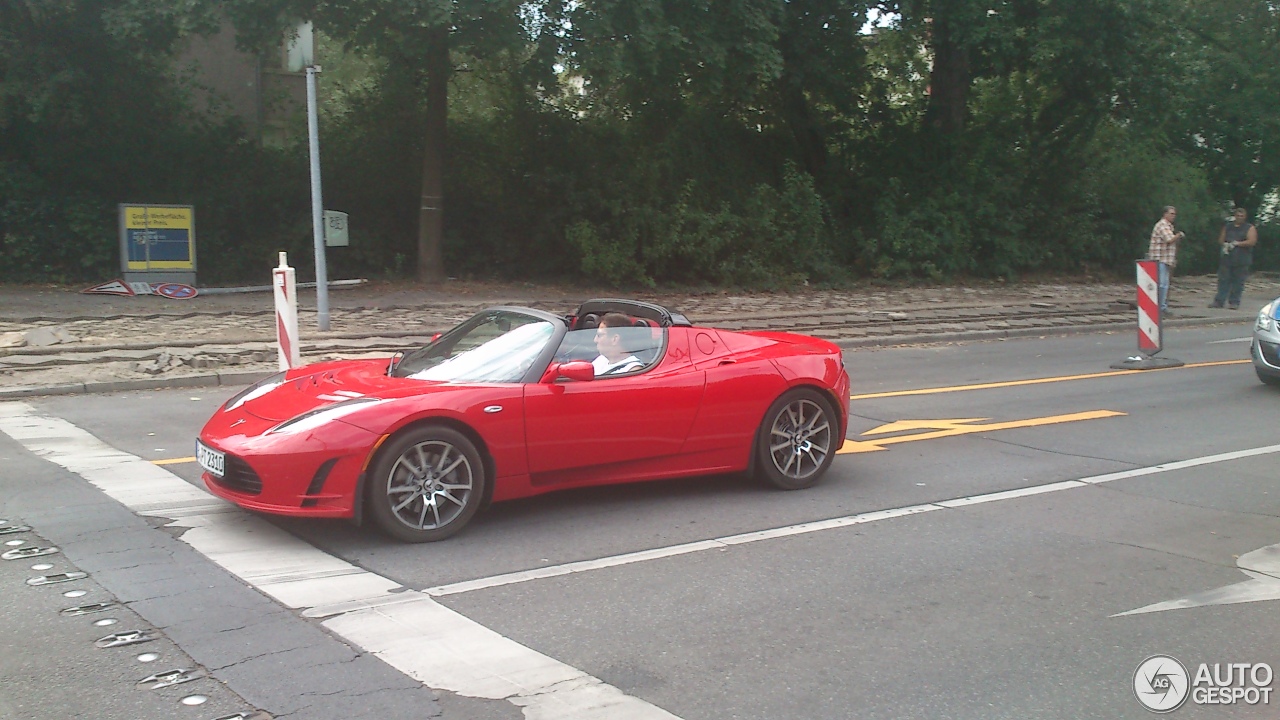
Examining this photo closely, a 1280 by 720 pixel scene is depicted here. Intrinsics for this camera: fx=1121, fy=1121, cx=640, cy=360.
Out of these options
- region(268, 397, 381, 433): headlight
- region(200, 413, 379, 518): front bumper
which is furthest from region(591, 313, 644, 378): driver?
region(200, 413, 379, 518): front bumper

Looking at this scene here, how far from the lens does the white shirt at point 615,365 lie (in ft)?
22.8

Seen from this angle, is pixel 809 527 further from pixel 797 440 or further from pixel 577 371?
pixel 577 371

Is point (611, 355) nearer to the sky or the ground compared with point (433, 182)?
nearer to the ground

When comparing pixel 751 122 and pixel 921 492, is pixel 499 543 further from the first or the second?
pixel 751 122

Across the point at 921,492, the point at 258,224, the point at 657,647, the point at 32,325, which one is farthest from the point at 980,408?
the point at 258,224

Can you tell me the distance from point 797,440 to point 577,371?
6.20 feet

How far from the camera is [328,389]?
6555mm

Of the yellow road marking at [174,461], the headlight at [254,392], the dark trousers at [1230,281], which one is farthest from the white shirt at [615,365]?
the dark trousers at [1230,281]

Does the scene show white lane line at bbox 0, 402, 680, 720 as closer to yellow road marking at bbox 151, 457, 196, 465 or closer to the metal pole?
yellow road marking at bbox 151, 457, 196, 465

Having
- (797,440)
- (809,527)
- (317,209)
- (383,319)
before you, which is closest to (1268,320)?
(797,440)

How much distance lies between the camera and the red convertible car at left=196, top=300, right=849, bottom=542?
19.4 ft

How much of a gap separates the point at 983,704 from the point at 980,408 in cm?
731

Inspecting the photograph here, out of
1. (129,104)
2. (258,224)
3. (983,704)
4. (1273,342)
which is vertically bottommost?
(983,704)

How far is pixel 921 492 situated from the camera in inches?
302
